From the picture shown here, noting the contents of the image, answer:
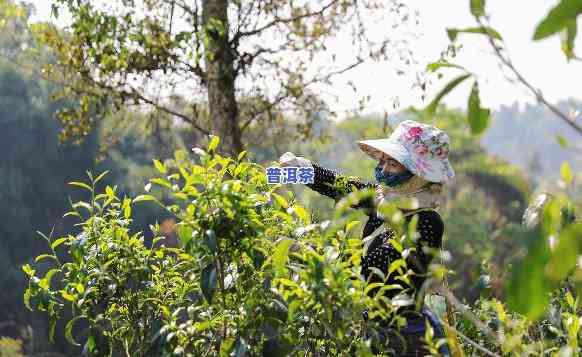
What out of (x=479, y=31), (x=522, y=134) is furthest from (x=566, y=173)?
(x=522, y=134)

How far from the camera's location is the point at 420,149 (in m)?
2.79

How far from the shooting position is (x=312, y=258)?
1.73m

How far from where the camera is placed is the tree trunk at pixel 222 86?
219 inches

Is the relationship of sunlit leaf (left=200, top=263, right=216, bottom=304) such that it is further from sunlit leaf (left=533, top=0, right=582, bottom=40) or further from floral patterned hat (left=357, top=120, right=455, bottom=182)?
sunlit leaf (left=533, top=0, right=582, bottom=40)

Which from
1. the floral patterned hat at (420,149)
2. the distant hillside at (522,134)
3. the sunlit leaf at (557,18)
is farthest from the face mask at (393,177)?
the distant hillside at (522,134)

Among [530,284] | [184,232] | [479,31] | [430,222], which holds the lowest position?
[430,222]

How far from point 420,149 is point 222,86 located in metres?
3.06

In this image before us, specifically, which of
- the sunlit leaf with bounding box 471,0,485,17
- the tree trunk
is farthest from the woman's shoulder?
the tree trunk

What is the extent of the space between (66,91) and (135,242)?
469cm

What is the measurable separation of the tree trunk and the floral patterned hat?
280 cm

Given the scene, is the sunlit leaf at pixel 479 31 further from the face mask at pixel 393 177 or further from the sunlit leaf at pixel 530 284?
the face mask at pixel 393 177

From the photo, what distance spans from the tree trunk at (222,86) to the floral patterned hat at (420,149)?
2805mm

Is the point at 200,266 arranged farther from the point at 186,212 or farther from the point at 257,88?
the point at 257,88

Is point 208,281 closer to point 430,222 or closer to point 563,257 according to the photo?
point 430,222
